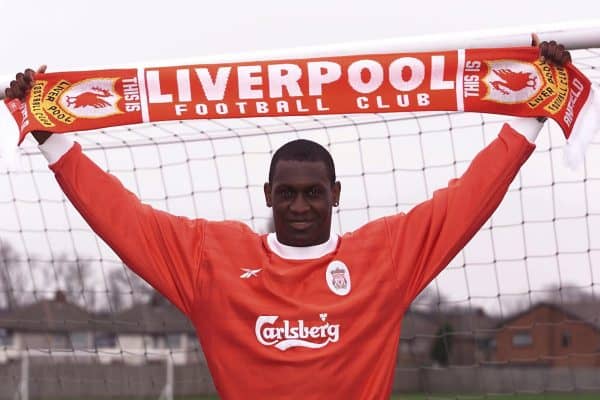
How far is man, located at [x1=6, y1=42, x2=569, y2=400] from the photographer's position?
314 cm

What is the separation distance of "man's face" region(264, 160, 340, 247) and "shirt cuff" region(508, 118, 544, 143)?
0.57m

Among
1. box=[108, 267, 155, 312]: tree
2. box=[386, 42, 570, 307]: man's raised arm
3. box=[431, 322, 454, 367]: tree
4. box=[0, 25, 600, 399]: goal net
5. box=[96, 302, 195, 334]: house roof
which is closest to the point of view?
box=[386, 42, 570, 307]: man's raised arm

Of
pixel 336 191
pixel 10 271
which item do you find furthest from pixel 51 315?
pixel 336 191

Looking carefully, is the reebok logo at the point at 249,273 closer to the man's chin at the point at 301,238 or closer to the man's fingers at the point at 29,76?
the man's chin at the point at 301,238

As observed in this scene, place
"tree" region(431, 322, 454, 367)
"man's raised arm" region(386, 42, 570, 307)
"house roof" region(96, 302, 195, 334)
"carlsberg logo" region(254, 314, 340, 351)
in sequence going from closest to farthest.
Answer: "carlsberg logo" region(254, 314, 340, 351) < "man's raised arm" region(386, 42, 570, 307) < "tree" region(431, 322, 454, 367) < "house roof" region(96, 302, 195, 334)

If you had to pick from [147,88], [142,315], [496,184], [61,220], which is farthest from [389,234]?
[142,315]

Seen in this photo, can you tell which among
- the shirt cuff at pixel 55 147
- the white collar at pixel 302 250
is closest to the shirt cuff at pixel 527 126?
the white collar at pixel 302 250

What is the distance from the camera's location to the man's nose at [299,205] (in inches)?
123

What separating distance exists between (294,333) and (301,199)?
0.36 metres

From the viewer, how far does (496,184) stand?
324 centimetres

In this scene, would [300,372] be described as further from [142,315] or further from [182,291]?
[142,315]

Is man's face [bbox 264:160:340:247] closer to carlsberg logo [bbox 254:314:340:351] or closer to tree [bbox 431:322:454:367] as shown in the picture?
carlsberg logo [bbox 254:314:340:351]

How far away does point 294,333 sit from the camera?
3131 mm

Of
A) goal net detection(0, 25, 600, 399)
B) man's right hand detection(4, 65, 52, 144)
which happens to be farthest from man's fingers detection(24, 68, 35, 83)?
goal net detection(0, 25, 600, 399)
